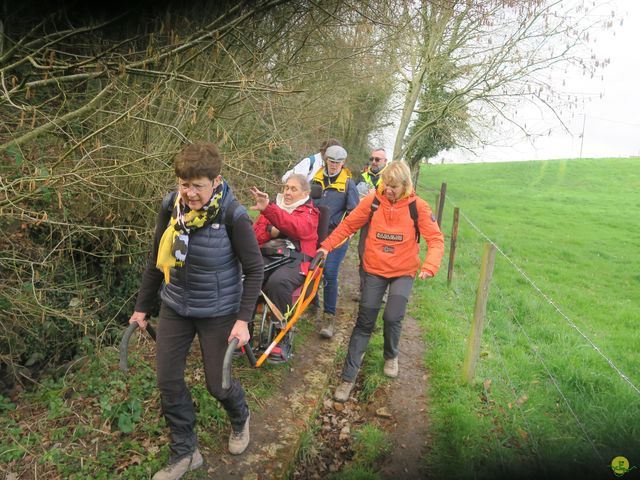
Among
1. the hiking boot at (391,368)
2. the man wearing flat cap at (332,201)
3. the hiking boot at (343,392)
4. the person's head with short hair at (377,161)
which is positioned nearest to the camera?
the hiking boot at (343,392)

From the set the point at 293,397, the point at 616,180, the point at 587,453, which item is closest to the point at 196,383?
the point at 293,397

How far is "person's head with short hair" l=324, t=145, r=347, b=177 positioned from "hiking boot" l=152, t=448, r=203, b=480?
3342 millimetres

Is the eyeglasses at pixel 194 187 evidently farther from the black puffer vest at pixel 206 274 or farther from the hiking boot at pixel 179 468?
the hiking boot at pixel 179 468

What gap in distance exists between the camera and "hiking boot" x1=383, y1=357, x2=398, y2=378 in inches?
175

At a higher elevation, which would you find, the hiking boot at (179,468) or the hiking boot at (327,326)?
the hiking boot at (327,326)

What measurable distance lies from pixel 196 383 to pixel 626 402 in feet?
→ 12.0

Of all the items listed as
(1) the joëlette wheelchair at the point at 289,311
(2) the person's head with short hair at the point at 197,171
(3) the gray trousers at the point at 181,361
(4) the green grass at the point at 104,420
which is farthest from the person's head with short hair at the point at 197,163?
(4) the green grass at the point at 104,420

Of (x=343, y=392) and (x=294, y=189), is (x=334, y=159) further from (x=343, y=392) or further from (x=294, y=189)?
(x=343, y=392)

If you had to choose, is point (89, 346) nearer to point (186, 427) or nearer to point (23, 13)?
point (186, 427)

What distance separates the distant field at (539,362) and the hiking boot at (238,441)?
139 cm

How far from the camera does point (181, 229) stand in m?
2.64

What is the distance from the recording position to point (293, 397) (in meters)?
4.01

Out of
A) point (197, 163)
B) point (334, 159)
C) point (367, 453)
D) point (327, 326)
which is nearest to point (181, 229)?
point (197, 163)

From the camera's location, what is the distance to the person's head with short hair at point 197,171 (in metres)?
2.54
